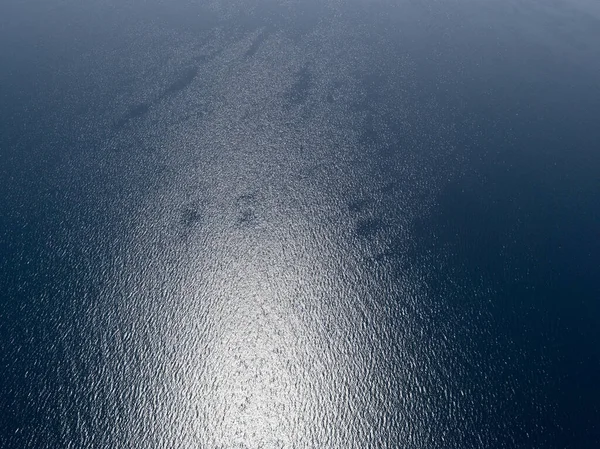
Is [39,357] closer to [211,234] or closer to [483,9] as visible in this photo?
[211,234]

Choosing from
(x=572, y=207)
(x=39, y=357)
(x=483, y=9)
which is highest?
(x=483, y=9)

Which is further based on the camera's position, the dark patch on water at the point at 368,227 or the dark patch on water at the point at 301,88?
the dark patch on water at the point at 301,88

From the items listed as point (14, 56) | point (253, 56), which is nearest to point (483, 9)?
point (253, 56)

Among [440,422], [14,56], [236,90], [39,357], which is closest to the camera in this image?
[440,422]

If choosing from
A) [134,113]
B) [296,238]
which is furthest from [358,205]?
[134,113]

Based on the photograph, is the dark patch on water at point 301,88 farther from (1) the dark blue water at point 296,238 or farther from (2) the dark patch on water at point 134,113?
(2) the dark patch on water at point 134,113

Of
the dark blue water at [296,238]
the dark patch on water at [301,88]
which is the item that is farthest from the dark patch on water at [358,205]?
the dark patch on water at [301,88]

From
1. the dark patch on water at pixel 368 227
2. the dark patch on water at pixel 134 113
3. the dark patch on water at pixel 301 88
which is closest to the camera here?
the dark patch on water at pixel 368 227

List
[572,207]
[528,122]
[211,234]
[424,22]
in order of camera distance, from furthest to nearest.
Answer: [424,22] → [528,122] → [572,207] → [211,234]
